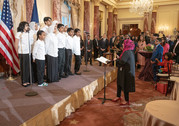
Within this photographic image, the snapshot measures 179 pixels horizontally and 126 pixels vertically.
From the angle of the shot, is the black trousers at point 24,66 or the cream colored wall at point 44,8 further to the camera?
the cream colored wall at point 44,8

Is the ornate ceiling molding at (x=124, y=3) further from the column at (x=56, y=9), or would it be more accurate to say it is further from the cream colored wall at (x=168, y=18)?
the column at (x=56, y=9)

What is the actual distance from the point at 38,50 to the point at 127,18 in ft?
43.3

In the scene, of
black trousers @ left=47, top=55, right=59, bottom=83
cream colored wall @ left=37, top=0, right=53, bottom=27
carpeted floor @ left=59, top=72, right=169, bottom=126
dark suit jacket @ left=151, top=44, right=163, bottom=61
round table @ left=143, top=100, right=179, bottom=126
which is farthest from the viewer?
cream colored wall @ left=37, top=0, right=53, bottom=27

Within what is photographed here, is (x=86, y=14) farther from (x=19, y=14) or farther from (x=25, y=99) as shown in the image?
(x=25, y=99)

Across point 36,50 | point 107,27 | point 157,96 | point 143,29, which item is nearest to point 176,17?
point 143,29

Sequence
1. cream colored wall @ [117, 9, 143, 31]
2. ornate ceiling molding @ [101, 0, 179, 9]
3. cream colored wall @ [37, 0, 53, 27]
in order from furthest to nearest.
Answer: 1. cream colored wall @ [117, 9, 143, 31]
2. ornate ceiling molding @ [101, 0, 179, 9]
3. cream colored wall @ [37, 0, 53, 27]

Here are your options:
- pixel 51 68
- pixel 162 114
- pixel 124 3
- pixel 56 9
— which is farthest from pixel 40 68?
pixel 124 3

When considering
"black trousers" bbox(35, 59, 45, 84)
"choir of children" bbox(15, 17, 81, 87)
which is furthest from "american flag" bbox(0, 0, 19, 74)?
"black trousers" bbox(35, 59, 45, 84)

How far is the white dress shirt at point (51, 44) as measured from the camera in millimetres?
4035

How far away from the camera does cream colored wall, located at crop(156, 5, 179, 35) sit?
13297 mm

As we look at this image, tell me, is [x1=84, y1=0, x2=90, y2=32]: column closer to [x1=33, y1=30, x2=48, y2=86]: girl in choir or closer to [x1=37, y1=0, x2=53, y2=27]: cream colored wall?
[x1=37, y1=0, x2=53, y2=27]: cream colored wall

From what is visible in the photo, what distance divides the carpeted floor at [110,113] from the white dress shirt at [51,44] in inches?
63.1

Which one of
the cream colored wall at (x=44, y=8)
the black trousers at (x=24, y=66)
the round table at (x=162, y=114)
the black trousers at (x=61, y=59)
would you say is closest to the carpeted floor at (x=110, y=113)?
the round table at (x=162, y=114)

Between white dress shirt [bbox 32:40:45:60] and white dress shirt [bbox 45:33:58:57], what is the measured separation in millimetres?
236
